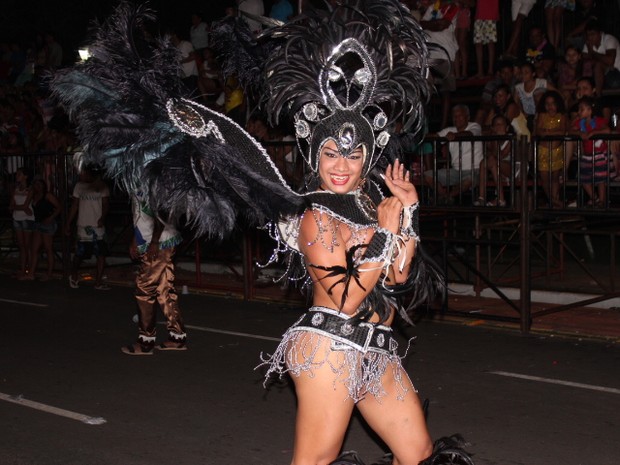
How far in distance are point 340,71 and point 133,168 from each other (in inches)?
39.3

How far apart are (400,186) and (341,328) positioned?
661 millimetres

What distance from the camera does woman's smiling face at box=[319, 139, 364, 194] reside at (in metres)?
4.13

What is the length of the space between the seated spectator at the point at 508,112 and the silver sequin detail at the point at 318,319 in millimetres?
8998

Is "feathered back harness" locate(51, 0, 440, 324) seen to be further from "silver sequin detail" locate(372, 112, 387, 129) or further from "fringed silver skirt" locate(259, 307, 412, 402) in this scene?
"fringed silver skirt" locate(259, 307, 412, 402)

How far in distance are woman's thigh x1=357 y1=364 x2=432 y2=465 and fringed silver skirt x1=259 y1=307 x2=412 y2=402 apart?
2 cm

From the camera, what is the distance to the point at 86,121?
4.22 metres

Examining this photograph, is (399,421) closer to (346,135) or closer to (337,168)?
(337,168)

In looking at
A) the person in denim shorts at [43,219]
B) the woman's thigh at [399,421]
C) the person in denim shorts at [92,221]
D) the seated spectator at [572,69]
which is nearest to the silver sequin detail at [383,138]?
the woman's thigh at [399,421]

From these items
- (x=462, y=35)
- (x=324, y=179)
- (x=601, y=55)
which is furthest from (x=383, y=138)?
(x=462, y=35)

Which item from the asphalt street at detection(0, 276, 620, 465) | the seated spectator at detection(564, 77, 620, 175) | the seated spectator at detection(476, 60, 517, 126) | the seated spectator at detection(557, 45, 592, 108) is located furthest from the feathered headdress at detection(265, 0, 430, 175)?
the seated spectator at detection(557, 45, 592, 108)

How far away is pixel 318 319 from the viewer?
4.13 metres

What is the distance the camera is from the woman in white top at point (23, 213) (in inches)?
558

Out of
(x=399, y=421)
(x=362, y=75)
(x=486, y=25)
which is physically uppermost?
(x=486, y=25)

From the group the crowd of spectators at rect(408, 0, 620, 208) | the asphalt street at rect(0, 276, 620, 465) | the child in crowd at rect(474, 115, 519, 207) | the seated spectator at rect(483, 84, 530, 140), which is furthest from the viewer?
the seated spectator at rect(483, 84, 530, 140)
